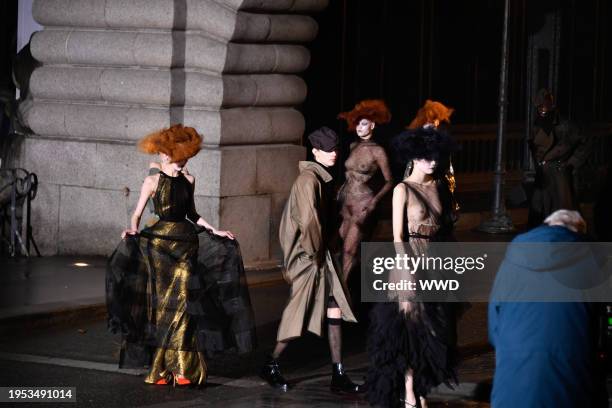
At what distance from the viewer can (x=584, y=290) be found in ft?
22.4

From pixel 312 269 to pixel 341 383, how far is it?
0.85 meters

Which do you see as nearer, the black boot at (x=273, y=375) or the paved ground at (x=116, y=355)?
the paved ground at (x=116, y=355)

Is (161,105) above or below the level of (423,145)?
above

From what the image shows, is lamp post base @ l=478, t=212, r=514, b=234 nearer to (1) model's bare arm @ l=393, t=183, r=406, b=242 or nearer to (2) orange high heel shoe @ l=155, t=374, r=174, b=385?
(2) orange high heel shoe @ l=155, t=374, r=174, b=385

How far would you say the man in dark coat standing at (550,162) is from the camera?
15.8 metres

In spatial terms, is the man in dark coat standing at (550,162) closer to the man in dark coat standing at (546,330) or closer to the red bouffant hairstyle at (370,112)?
the red bouffant hairstyle at (370,112)

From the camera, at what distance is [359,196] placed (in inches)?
484

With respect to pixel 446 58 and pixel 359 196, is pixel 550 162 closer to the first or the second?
pixel 359 196

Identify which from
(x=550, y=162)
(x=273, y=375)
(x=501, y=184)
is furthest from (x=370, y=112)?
(x=501, y=184)

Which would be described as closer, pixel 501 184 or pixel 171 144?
pixel 171 144
